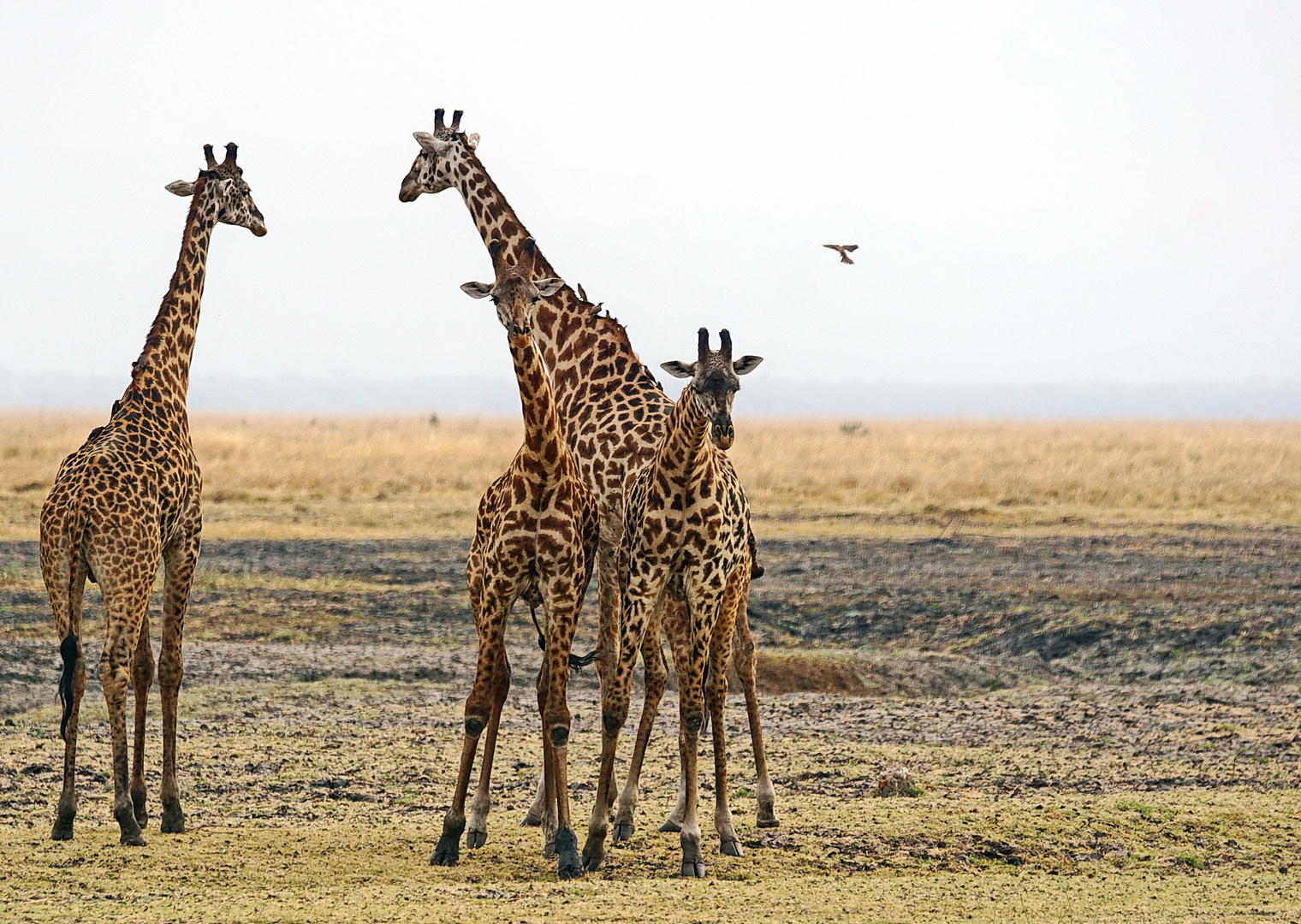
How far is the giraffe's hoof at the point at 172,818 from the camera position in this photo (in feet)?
25.9

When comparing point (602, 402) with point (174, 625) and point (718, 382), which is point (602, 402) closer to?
point (718, 382)

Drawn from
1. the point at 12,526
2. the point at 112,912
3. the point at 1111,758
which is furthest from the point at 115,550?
the point at 12,526

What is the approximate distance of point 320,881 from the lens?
270 inches

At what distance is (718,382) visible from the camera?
683cm

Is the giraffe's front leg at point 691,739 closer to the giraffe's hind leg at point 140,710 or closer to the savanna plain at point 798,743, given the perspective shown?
the savanna plain at point 798,743

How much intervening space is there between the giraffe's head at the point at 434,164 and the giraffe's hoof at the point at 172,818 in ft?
13.2

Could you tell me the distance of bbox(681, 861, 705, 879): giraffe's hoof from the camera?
7.17m

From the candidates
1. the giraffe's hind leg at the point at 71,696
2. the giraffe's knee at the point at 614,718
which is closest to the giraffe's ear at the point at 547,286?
the giraffe's knee at the point at 614,718

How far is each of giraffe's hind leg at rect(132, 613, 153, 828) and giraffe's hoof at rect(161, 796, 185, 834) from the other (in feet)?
0.39

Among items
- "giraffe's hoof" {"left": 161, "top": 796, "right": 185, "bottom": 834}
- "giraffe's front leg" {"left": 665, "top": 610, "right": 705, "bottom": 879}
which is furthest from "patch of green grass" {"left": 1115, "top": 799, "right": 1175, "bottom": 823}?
→ "giraffe's hoof" {"left": 161, "top": 796, "right": 185, "bottom": 834}

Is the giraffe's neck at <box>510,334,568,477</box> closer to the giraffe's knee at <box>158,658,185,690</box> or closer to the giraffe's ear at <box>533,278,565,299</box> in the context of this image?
the giraffe's ear at <box>533,278,565,299</box>

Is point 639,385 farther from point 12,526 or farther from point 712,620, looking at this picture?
point 12,526

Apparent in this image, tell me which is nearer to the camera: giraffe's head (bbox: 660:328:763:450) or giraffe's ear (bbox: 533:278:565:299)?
giraffe's head (bbox: 660:328:763:450)

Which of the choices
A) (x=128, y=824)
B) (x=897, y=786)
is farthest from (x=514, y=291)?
(x=897, y=786)
